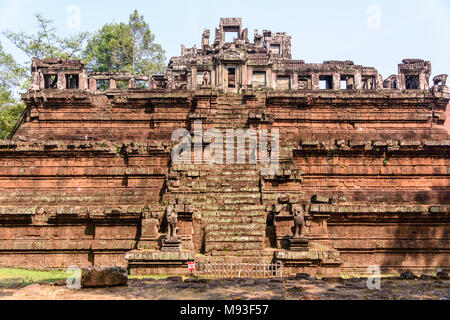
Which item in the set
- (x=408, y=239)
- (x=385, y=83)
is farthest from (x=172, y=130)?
(x=385, y=83)

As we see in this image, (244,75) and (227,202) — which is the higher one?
(244,75)

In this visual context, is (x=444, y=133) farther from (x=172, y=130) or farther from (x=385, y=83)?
(x=172, y=130)

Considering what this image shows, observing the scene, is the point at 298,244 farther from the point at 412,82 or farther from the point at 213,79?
the point at 412,82

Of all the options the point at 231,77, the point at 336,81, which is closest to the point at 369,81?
the point at 336,81

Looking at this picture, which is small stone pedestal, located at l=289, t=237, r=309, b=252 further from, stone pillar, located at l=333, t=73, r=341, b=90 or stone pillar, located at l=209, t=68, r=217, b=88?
stone pillar, located at l=333, t=73, r=341, b=90

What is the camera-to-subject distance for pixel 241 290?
9.54m

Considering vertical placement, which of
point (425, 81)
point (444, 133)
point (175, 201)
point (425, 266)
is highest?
point (425, 81)

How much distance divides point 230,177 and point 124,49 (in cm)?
3342

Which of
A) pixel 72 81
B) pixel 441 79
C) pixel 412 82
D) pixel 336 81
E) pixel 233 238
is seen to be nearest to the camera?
pixel 233 238

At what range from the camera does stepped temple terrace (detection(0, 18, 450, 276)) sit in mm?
13984

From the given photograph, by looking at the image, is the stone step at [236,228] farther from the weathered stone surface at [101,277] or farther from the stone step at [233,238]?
the weathered stone surface at [101,277]

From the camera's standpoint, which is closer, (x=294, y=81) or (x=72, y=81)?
(x=294, y=81)
